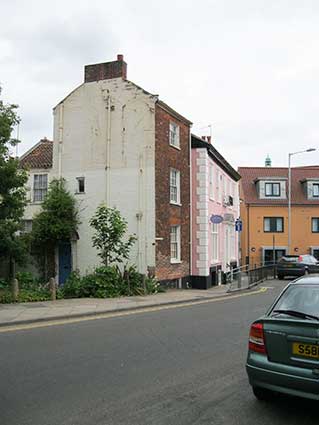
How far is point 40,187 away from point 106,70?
658cm

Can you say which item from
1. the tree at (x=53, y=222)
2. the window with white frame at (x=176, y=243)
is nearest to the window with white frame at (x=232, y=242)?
the window with white frame at (x=176, y=243)

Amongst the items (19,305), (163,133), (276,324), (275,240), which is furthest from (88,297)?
(275,240)

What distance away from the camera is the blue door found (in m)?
A: 22.6

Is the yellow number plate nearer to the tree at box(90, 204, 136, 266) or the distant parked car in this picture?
the tree at box(90, 204, 136, 266)

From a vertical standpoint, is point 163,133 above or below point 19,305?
above

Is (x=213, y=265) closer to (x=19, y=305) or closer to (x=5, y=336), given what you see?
(x=19, y=305)

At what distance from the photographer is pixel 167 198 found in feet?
73.5

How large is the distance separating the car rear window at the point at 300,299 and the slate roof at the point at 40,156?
782 inches

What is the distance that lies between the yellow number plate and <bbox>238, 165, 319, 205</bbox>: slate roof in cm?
4140

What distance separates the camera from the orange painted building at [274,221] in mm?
46000

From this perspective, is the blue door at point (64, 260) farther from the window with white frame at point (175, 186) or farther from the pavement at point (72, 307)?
the pavement at point (72, 307)

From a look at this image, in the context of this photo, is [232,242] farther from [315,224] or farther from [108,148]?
[315,224]

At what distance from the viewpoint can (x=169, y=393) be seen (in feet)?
20.0

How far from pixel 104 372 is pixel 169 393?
4.35ft
